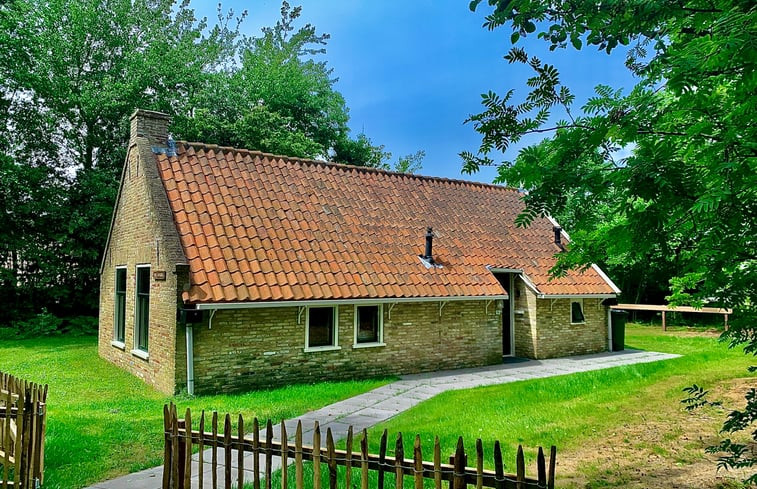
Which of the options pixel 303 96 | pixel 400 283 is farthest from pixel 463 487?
pixel 303 96

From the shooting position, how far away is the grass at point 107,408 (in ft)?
21.0

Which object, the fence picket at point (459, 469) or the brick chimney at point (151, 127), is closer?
the fence picket at point (459, 469)

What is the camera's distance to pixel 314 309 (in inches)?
472

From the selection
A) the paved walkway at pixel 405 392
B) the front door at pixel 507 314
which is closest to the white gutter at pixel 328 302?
the paved walkway at pixel 405 392

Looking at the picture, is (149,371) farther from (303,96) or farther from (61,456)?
(303,96)

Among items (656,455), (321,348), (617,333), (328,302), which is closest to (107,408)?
(321,348)

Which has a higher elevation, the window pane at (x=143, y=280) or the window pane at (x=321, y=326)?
the window pane at (x=143, y=280)

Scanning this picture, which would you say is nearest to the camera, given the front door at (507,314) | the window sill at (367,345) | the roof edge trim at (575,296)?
the window sill at (367,345)

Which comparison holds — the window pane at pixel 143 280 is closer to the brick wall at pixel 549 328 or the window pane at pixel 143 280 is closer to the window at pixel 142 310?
the window at pixel 142 310

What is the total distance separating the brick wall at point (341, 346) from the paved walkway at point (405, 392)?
536mm

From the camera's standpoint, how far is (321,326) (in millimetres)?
12094

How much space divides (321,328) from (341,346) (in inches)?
26.1

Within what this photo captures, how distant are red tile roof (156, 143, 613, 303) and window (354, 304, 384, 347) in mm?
674

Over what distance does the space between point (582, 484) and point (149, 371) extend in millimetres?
9912
